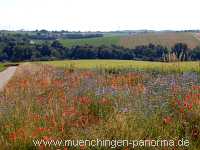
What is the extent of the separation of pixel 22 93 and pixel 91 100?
118 inches

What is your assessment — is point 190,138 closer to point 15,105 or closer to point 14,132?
point 14,132

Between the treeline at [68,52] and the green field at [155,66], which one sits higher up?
the green field at [155,66]

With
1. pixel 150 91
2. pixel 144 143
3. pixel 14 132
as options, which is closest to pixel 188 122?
pixel 144 143

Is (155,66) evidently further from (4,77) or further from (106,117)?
(106,117)

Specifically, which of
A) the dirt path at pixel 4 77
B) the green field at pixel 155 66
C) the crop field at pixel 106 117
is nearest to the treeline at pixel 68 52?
the green field at pixel 155 66

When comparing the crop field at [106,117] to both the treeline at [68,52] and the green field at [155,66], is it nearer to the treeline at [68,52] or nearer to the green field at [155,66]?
the green field at [155,66]

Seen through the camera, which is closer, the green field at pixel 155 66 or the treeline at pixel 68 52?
the green field at pixel 155 66

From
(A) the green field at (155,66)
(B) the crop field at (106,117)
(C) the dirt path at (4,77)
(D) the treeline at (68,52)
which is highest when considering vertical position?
(B) the crop field at (106,117)

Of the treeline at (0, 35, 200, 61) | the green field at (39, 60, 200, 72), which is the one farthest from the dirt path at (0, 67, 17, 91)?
the treeline at (0, 35, 200, 61)

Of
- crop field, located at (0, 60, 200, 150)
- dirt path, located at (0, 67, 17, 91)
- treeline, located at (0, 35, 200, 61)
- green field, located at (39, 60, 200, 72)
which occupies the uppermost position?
crop field, located at (0, 60, 200, 150)

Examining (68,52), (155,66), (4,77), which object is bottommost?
(68,52)

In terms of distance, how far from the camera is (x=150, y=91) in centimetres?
865

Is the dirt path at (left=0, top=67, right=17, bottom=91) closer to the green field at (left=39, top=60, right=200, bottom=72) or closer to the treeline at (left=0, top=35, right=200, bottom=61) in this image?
the green field at (left=39, top=60, right=200, bottom=72)

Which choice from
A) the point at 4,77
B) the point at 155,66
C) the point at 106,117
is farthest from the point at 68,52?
the point at 106,117
